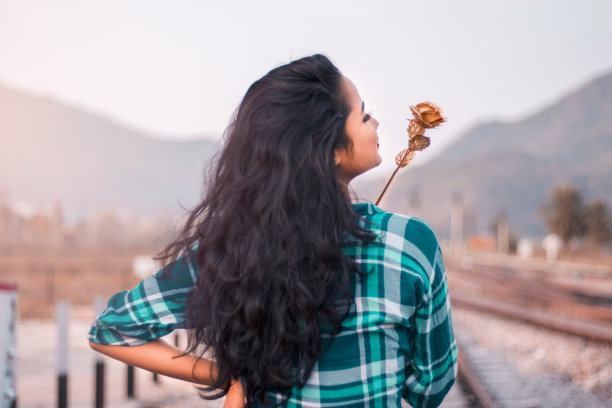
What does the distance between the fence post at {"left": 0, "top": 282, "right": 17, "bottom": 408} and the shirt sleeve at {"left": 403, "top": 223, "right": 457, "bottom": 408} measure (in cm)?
241

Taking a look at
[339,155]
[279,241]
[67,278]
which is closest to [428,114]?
[339,155]

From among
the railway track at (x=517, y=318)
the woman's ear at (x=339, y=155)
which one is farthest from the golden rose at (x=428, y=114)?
the railway track at (x=517, y=318)

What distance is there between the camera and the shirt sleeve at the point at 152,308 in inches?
54.1

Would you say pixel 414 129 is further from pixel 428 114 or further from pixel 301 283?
pixel 301 283

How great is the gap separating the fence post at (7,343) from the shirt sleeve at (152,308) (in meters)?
1.93

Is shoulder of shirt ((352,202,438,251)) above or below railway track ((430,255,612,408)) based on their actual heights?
above

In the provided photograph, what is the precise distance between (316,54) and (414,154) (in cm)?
40

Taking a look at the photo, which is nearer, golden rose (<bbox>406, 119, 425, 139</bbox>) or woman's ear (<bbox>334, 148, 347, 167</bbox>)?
woman's ear (<bbox>334, 148, 347, 167</bbox>)

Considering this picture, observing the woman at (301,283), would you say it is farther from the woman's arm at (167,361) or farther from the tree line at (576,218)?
the tree line at (576,218)

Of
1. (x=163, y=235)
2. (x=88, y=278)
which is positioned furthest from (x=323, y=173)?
(x=88, y=278)

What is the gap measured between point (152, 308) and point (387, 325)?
1.88 feet

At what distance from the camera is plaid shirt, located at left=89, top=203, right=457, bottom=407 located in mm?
1225

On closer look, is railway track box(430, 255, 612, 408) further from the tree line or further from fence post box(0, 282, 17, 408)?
the tree line

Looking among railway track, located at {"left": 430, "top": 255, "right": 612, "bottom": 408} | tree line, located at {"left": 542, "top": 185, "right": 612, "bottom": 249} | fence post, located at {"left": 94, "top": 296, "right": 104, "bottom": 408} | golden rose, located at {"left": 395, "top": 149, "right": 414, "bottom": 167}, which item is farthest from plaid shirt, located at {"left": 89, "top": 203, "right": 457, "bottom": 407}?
tree line, located at {"left": 542, "top": 185, "right": 612, "bottom": 249}
